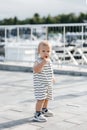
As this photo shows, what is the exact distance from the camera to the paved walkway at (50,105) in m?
5.39

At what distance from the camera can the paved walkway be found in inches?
212

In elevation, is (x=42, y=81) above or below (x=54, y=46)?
above

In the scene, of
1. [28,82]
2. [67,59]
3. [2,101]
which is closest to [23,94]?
[2,101]

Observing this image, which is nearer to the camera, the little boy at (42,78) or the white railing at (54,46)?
the little boy at (42,78)

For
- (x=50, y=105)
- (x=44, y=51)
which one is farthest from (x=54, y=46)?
(x=44, y=51)

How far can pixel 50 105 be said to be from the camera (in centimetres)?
672

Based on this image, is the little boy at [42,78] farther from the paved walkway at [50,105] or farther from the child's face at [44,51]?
the paved walkway at [50,105]

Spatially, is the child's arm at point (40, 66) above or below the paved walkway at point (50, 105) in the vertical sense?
above

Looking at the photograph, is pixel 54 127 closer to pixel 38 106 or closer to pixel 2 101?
pixel 38 106

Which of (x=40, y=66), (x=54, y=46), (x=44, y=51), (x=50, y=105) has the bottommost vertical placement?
(x=50, y=105)

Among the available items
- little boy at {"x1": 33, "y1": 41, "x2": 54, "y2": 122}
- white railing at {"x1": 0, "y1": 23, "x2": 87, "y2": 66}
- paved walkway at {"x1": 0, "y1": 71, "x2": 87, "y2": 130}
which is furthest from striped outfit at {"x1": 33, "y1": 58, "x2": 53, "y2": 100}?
white railing at {"x1": 0, "y1": 23, "x2": 87, "y2": 66}

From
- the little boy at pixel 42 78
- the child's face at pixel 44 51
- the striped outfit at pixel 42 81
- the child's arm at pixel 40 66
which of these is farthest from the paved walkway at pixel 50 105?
the child's face at pixel 44 51

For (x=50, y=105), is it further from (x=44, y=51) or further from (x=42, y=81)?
(x=44, y=51)

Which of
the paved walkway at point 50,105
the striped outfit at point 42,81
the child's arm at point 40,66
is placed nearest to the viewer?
the paved walkway at point 50,105
